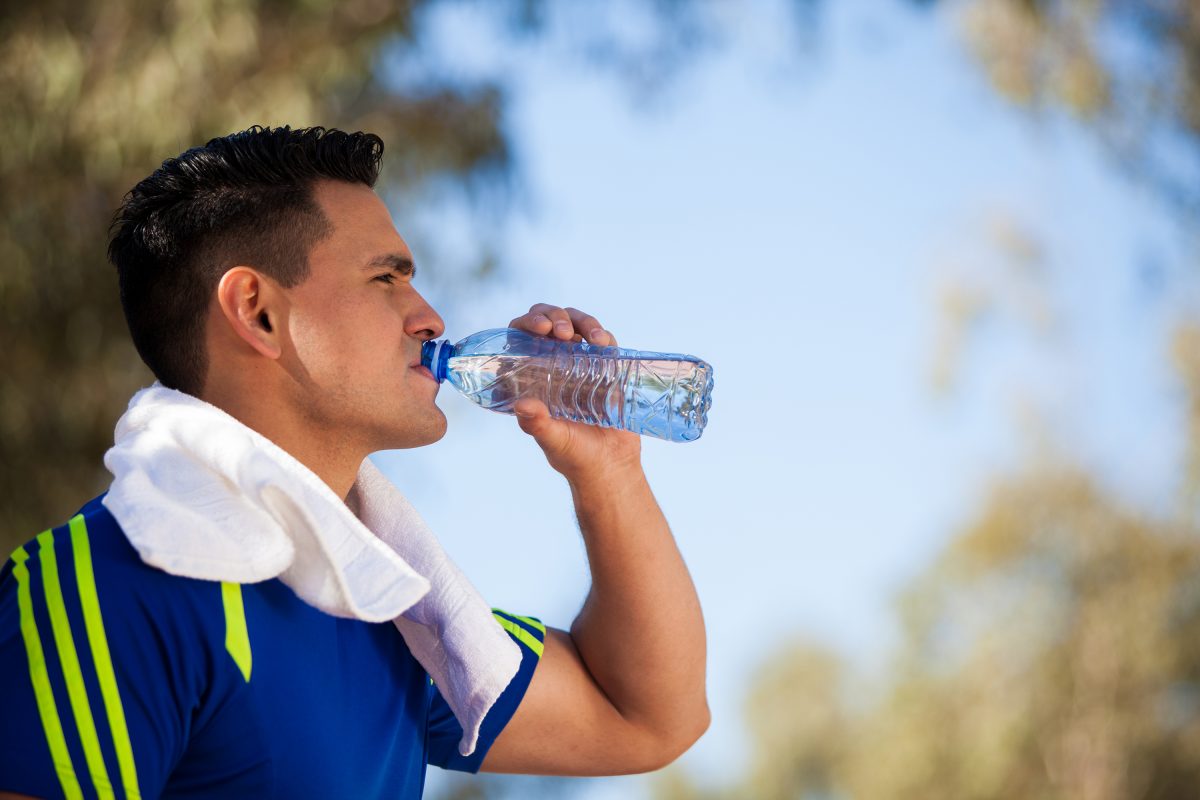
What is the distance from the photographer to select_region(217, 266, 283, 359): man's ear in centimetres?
187

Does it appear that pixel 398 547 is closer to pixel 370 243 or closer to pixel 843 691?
pixel 370 243

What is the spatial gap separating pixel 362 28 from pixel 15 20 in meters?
1.42

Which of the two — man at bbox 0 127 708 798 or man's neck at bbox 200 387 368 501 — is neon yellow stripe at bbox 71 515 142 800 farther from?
man's neck at bbox 200 387 368 501

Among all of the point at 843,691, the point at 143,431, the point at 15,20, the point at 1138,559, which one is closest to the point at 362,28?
the point at 15,20

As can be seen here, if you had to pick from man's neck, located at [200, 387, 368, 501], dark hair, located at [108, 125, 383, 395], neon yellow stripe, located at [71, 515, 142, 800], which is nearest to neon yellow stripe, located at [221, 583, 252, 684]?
neon yellow stripe, located at [71, 515, 142, 800]

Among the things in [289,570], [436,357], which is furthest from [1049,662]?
[289,570]

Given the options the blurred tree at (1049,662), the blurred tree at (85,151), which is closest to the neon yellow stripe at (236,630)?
the blurred tree at (85,151)

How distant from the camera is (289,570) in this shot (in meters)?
1.67

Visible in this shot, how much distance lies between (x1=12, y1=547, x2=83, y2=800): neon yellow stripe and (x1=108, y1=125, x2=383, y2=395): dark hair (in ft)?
1.55

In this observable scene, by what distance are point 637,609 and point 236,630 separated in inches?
28.2

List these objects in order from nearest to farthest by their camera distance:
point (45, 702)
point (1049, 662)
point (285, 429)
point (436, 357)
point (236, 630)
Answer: point (45, 702)
point (236, 630)
point (285, 429)
point (436, 357)
point (1049, 662)

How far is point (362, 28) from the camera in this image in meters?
5.98

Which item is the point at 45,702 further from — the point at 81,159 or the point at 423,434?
the point at 81,159

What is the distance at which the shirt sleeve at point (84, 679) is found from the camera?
1.44 metres
